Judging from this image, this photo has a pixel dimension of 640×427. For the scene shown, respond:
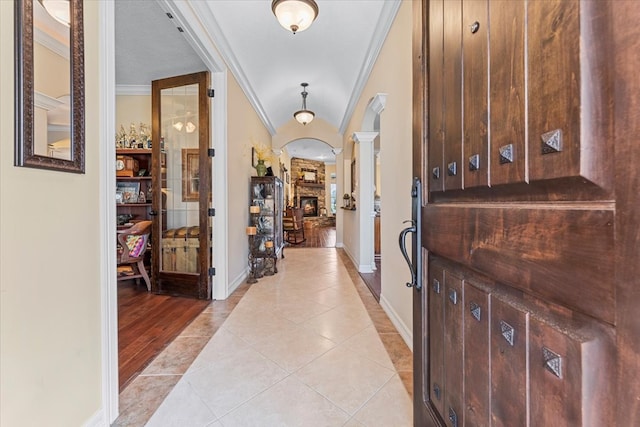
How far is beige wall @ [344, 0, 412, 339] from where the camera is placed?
222cm

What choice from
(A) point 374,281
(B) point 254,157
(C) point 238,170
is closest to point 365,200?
(A) point 374,281

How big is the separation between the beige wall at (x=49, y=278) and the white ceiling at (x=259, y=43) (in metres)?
1.46

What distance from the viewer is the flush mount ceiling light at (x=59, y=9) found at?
3.58 ft

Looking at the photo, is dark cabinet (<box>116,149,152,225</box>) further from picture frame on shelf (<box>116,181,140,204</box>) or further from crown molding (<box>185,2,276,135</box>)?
crown molding (<box>185,2,276,135</box>)

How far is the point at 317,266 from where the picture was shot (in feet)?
16.4

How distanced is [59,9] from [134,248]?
9.68 feet

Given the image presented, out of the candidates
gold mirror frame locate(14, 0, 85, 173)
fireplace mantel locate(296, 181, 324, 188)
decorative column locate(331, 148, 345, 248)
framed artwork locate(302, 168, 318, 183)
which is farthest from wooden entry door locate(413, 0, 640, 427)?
framed artwork locate(302, 168, 318, 183)

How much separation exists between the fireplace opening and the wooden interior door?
10.7m

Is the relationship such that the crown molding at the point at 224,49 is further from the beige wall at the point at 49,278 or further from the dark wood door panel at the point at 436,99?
the dark wood door panel at the point at 436,99

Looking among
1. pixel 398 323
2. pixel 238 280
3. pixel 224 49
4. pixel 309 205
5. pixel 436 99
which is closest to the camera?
pixel 436 99

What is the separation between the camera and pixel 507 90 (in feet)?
1.99

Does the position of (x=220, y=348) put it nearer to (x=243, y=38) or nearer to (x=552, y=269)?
(x=552, y=269)

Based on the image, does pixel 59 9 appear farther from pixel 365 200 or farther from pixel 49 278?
pixel 365 200

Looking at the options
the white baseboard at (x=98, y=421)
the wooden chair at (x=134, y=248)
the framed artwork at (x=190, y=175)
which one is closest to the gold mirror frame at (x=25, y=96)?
the white baseboard at (x=98, y=421)
